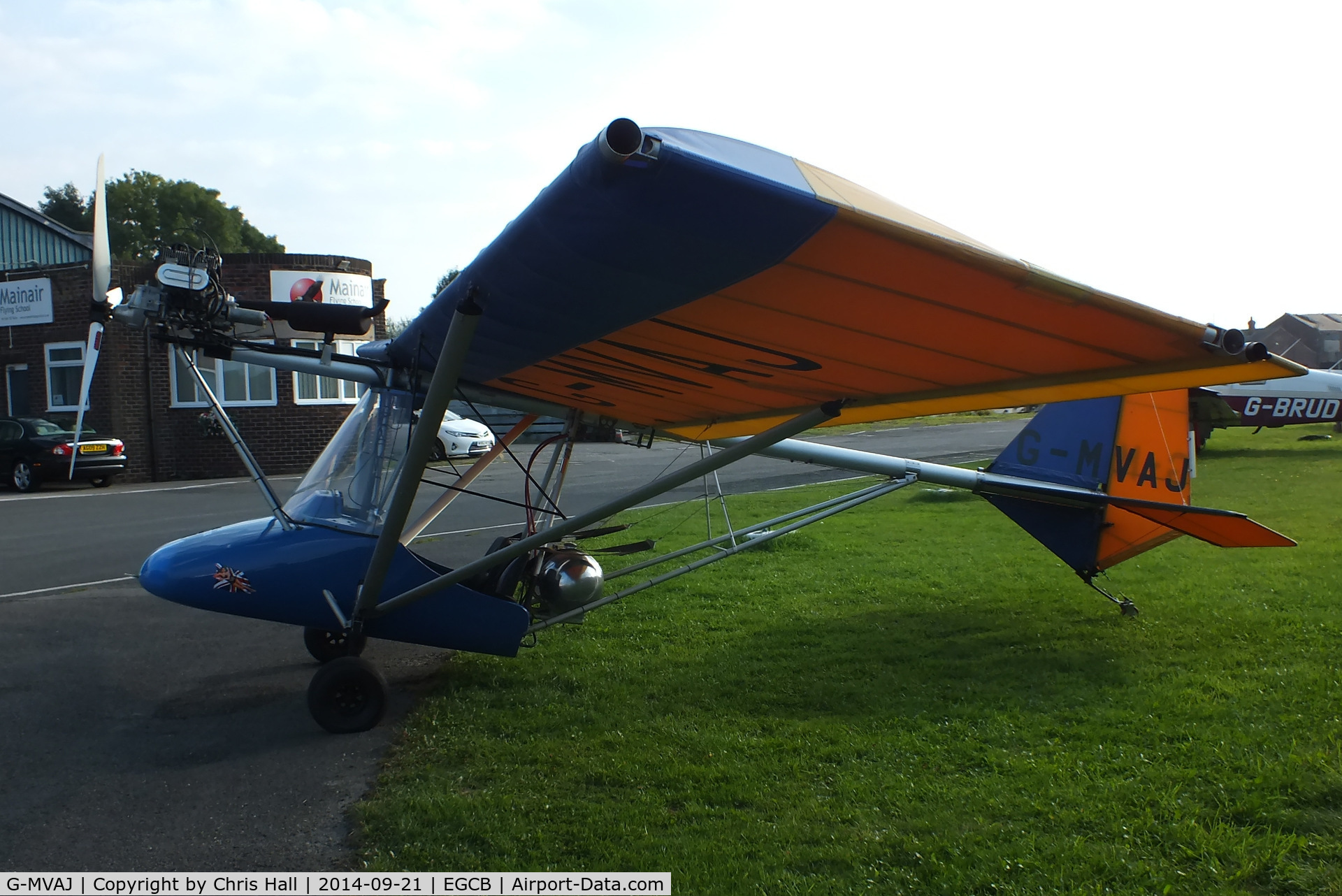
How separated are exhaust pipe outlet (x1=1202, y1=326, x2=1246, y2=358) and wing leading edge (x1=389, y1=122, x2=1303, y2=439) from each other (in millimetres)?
29

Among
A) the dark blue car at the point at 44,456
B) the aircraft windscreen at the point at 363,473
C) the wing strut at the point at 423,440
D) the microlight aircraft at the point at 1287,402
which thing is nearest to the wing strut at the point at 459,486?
the aircraft windscreen at the point at 363,473

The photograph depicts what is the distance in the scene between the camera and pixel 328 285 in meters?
24.6

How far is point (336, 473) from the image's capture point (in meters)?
5.63

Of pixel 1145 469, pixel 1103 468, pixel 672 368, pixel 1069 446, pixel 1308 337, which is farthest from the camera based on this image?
pixel 1308 337

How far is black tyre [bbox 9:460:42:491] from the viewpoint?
19969 millimetres

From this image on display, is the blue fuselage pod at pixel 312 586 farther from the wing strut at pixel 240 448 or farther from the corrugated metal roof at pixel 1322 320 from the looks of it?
the corrugated metal roof at pixel 1322 320

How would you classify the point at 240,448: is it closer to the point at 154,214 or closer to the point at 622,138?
the point at 622,138

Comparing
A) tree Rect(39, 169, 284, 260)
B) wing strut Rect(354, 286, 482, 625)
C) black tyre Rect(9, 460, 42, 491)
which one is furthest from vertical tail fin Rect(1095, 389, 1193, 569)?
tree Rect(39, 169, 284, 260)

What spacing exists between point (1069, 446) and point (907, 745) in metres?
3.46

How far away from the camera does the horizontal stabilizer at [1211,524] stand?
5777 mm

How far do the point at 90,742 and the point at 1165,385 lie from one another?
570 cm

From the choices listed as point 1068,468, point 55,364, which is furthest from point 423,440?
point 55,364

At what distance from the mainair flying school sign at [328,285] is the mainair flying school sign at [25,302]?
598 centimetres

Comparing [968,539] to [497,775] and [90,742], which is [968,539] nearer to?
[497,775]
